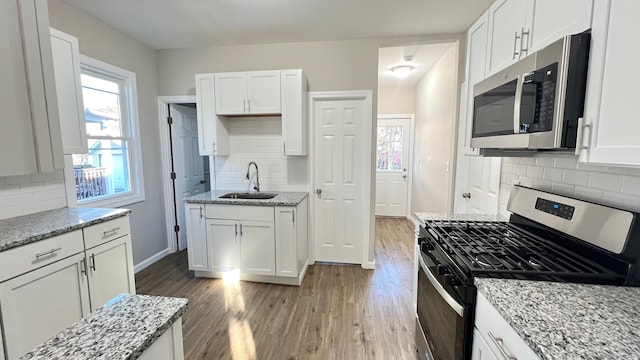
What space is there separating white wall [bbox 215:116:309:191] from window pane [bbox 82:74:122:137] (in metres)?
1.11

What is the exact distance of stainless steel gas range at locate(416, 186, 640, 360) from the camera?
3.36ft

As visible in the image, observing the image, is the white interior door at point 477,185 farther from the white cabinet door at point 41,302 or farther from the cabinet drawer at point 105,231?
the white cabinet door at point 41,302

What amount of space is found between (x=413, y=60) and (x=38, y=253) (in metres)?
4.24

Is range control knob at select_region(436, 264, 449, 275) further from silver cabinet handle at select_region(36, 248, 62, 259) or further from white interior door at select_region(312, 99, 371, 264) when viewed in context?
silver cabinet handle at select_region(36, 248, 62, 259)

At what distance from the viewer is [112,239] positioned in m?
1.89

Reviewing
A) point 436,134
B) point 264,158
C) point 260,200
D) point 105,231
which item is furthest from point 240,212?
point 436,134

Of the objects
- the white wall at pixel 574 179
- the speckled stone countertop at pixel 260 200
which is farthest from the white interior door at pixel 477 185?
the speckled stone countertop at pixel 260 200

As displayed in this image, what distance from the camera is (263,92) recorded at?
2832 mm

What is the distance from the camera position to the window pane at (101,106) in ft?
8.56

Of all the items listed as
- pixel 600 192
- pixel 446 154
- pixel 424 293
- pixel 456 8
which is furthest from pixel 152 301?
pixel 446 154

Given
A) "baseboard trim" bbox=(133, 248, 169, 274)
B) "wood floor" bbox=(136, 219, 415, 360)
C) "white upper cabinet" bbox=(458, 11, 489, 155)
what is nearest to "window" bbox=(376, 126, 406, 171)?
"wood floor" bbox=(136, 219, 415, 360)

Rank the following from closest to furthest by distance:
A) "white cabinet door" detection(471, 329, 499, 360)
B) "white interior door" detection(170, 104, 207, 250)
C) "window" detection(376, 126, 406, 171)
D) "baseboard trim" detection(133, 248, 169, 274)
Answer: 1. "white cabinet door" detection(471, 329, 499, 360)
2. "baseboard trim" detection(133, 248, 169, 274)
3. "white interior door" detection(170, 104, 207, 250)
4. "window" detection(376, 126, 406, 171)

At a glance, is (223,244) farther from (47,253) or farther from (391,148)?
(391,148)

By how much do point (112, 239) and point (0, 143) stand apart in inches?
32.3
